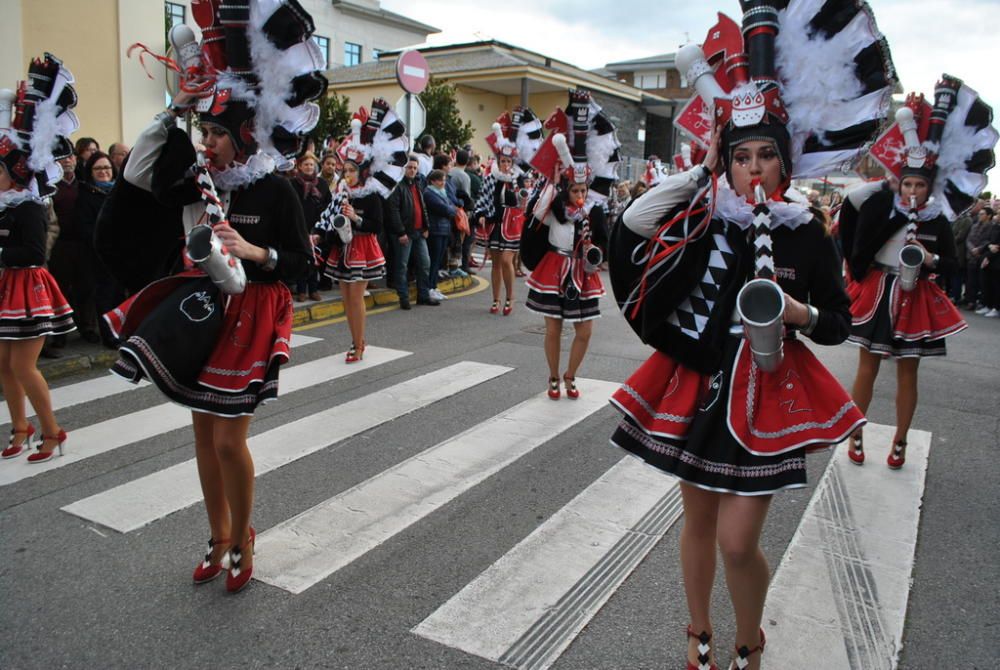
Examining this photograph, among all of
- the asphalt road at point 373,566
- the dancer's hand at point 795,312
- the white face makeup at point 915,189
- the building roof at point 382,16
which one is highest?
the building roof at point 382,16

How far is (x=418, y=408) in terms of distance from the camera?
6289 mm

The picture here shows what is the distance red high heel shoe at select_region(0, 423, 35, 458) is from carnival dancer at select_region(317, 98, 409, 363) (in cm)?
310

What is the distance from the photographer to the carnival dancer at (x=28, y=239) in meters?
4.92

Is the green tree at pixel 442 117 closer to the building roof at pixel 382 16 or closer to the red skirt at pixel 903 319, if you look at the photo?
the red skirt at pixel 903 319

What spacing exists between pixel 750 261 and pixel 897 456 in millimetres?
3410

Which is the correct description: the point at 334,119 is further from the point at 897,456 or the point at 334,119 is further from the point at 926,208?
the point at 897,456

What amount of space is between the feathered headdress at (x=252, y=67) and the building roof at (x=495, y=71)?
2634 cm

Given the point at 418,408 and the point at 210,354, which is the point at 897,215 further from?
the point at 210,354

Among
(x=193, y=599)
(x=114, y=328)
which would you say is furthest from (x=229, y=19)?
(x=193, y=599)

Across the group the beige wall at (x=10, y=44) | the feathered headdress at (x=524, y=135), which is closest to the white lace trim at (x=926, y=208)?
the feathered headdress at (x=524, y=135)

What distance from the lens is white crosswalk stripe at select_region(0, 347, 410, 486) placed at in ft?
16.1

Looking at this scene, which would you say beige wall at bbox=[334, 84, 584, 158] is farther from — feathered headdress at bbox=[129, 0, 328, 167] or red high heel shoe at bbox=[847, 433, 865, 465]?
feathered headdress at bbox=[129, 0, 328, 167]

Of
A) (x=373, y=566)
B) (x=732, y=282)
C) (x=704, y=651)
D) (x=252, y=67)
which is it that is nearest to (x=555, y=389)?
(x=373, y=566)

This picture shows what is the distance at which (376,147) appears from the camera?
867 centimetres
